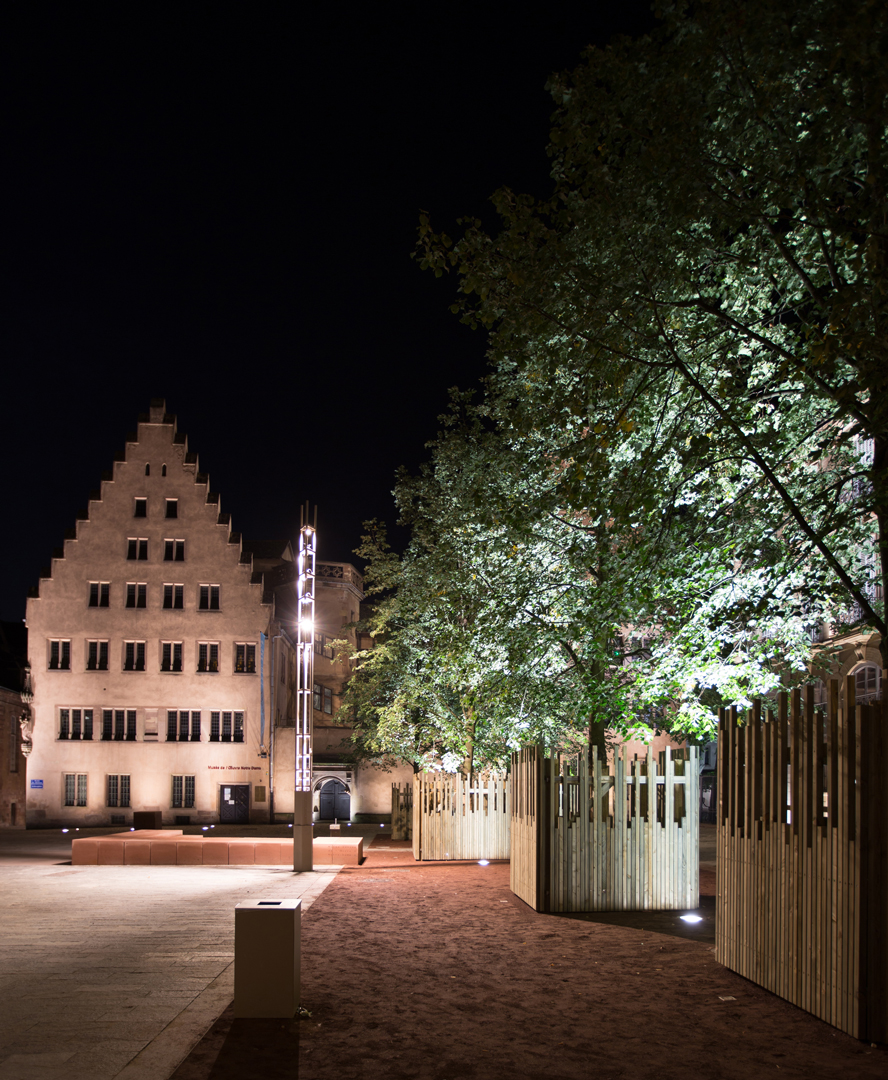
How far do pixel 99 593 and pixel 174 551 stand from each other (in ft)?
12.1

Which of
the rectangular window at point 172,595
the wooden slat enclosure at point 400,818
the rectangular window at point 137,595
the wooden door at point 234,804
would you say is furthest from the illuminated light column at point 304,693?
the rectangular window at point 137,595

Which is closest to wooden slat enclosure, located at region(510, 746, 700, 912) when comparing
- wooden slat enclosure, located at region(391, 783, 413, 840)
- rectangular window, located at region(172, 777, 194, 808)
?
wooden slat enclosure, located at region(391, 783, 413, 840)

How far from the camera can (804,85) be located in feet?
31.8

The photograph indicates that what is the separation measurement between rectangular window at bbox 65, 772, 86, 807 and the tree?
35.6 m

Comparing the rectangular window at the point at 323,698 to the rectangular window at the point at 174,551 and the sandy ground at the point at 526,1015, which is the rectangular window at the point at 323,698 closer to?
the rectangular window at the point at 174,551

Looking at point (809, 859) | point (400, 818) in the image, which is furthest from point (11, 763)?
point (809, 859)

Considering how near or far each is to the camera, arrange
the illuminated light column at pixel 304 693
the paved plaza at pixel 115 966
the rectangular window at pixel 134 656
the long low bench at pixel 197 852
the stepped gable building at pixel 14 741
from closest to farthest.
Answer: the paved plaza at pixel 115 966, the illuminated light column at pixel 304 693, the long low bench at pixel 197 852, the rectangular window at pixel 134 656, the stepped gable building at pixel 14 741

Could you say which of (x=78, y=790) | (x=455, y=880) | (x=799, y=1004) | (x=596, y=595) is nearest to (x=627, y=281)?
(x=596, y=595)

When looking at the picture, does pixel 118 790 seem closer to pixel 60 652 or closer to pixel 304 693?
pixel 60 652

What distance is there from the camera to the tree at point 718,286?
9273 millimetres

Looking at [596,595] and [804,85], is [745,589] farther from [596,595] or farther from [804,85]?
[804,85]

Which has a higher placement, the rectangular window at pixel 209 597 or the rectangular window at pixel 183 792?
the rectangular window at pixel 209 597

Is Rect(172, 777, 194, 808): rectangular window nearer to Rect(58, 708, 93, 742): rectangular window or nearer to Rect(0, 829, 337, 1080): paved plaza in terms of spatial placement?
Rect(58, 708, 93, 742): rectangular window

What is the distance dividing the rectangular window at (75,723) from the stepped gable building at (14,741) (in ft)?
4.83
